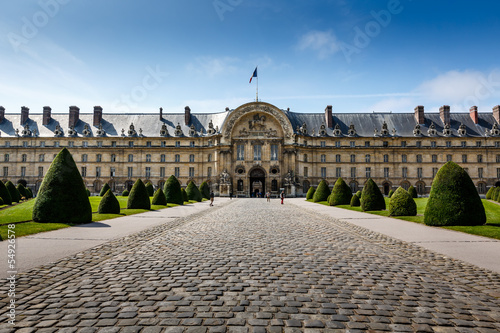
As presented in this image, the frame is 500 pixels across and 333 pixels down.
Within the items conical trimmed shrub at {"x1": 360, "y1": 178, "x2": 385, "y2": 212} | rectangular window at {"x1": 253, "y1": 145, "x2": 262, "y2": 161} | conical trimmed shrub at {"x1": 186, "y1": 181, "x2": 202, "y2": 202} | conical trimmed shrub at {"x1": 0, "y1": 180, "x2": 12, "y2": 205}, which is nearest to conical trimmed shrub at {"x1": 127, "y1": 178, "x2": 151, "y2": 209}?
conical trimmed shrub at {"x1": 0, "y1": 180, "x2": 12, "y2": 205}

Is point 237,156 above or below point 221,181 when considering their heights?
above

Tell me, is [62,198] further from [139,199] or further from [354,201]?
[354,201]

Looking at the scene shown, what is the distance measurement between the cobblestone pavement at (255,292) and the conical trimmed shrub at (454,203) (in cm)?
678

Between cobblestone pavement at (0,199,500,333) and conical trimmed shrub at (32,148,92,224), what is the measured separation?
7.02 metres

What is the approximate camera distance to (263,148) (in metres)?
57.2

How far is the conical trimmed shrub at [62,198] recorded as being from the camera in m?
14.7

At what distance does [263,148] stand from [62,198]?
144 feet

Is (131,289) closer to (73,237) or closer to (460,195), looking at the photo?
(73,237)

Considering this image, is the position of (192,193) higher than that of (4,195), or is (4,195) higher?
(4,195)

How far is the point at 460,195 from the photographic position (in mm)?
14781

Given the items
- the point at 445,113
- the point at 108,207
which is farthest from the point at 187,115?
the point at 445,113

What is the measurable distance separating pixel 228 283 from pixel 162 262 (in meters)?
2.34

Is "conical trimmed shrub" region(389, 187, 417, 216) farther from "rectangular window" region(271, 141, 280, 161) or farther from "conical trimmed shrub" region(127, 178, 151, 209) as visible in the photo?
"rectangular window" region(271, 141, 280, 161)

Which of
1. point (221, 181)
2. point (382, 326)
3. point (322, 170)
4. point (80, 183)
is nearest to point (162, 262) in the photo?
point (382, 326)
